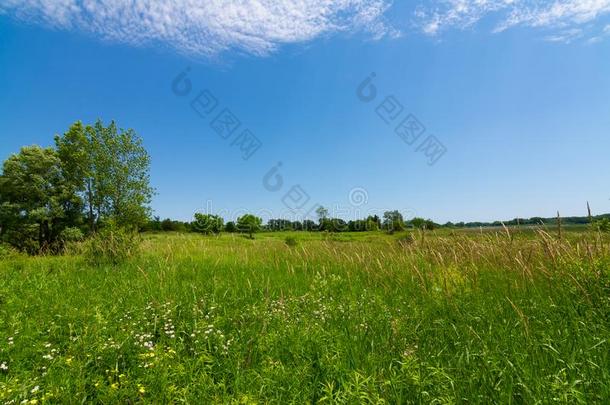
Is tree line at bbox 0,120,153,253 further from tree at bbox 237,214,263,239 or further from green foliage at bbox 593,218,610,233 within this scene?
tree at bbox 237,214,263,239

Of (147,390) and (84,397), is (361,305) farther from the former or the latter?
(84,397)

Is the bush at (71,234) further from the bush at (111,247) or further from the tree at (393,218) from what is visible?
the tree at (393,218)

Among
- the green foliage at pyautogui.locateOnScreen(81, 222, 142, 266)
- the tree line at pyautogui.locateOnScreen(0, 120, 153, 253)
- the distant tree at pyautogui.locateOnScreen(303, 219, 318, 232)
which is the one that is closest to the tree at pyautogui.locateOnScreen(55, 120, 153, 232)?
the tree line at pyautogui.locateOnScreen(0, 120, 153, 253)

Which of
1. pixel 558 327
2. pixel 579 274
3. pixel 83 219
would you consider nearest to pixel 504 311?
pixel 558 327

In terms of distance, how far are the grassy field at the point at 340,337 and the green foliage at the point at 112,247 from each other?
252 cm

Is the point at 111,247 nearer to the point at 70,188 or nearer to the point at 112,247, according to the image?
Result: the point at 112,247

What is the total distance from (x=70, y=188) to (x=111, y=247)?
2464 centimetres

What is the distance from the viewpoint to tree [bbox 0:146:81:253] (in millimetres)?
25688

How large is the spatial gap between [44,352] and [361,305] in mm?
3762

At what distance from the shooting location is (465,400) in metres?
2.38

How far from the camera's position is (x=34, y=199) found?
26859 mm

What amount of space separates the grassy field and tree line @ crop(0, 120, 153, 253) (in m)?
23.7

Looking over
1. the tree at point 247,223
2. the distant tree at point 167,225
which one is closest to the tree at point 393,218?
the tree at point 247,223

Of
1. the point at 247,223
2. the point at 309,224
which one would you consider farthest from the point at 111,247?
the point at 247,223
